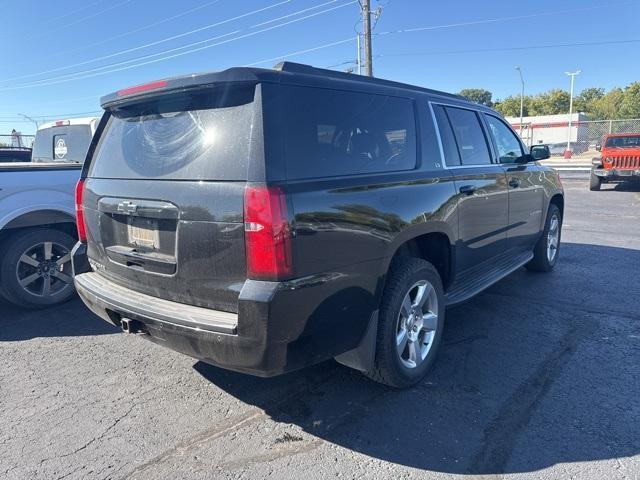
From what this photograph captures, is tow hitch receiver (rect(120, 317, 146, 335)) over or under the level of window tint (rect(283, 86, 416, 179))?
under

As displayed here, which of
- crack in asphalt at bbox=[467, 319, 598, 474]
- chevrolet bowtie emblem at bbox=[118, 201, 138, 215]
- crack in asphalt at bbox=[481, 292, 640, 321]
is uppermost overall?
chevrolet bowtie emblem at bbox=[118, 201, 138, 215]

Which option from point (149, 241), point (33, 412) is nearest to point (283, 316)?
point (149, 241)

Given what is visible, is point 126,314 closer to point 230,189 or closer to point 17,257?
point 230,189

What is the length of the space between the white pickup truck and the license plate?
8.05 ft

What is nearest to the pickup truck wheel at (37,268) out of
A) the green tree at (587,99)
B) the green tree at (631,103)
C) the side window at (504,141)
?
the side window at (504,141)

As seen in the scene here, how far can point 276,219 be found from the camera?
90.6 inches

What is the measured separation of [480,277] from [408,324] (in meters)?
1.36

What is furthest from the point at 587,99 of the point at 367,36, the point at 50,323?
the point at 50,323

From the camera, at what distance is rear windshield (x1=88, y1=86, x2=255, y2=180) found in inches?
97.3

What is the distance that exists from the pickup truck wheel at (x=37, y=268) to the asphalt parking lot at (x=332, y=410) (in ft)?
1.29

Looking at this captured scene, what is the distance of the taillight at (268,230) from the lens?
2.30m

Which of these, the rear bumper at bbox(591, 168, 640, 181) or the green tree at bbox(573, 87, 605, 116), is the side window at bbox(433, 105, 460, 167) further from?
the green tree at bbox(573, 87, 605, 116)

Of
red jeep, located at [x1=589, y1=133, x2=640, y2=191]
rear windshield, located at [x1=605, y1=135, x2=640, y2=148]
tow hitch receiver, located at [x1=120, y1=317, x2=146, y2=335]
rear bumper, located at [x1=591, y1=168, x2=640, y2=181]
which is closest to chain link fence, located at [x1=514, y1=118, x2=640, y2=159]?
rear windshield, located at [x1=605, y1=135, x2=640, y2=148]

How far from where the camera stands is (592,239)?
328 inches
